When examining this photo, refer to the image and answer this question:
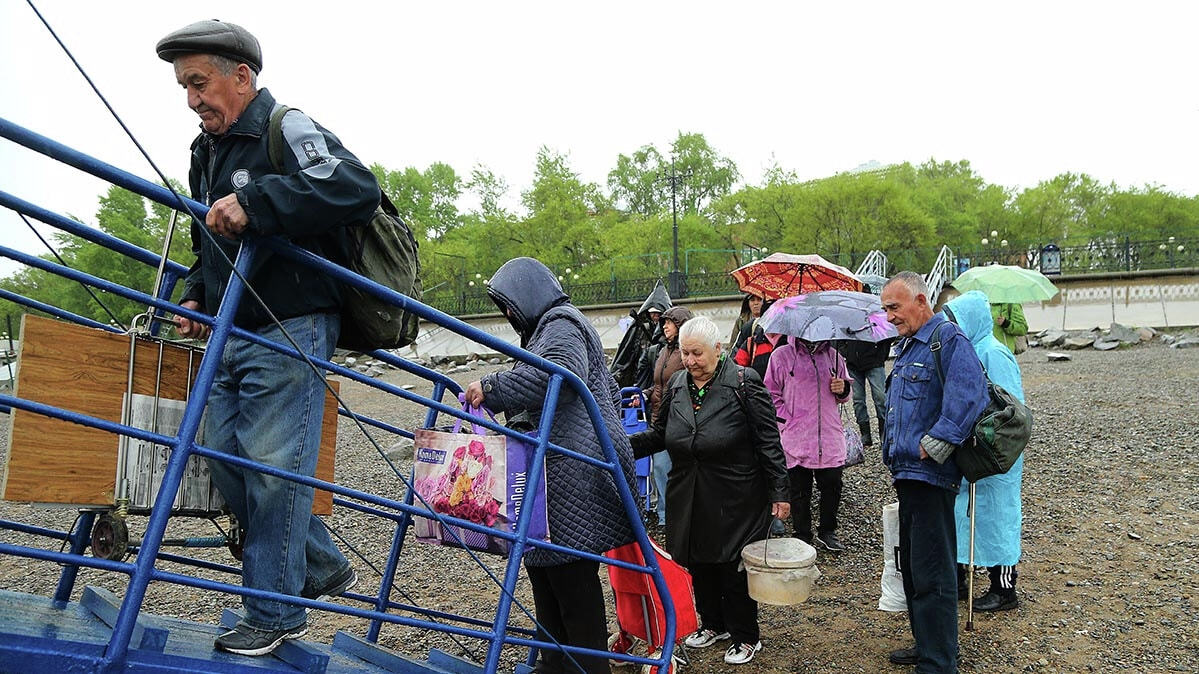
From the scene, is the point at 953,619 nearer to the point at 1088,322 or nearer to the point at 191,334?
the point at 191,334

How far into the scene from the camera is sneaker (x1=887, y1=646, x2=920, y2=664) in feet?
13.4

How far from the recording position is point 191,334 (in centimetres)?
276

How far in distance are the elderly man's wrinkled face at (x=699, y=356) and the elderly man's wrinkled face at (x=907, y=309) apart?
928 mm

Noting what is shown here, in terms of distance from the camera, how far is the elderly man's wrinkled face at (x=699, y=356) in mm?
4297

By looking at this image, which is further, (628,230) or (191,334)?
(628,230)

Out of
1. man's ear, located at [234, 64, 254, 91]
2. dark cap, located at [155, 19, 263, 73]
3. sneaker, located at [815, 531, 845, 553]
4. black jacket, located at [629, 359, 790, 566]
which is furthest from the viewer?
sneaker, located at [815, 531, 845, 553]

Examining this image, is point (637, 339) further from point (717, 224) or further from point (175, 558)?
point (717, 224)

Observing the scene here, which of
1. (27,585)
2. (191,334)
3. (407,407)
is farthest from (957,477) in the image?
(407,407)

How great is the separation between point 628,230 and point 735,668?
4636 cm

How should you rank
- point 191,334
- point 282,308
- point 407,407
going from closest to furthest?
1. point 282,308
2. point 191,334
3. point 407,407

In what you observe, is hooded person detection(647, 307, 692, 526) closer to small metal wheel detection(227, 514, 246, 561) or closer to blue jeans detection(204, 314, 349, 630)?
small metal wheel detection(227, 514, 246, 561)

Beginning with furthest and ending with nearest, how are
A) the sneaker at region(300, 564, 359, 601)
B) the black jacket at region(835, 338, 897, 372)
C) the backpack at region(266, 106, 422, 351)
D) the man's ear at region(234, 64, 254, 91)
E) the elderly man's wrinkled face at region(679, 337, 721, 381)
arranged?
the black jacket at region(835, 338, 897, 372)
the elderly man's wrinkled face at region(679, 337, 721, 381)
the sneaker at region(300, 564, 359, 601)
the backpack at region(266, 106, 422, 351)
the man's ear at region(234, 64, 254, 91)

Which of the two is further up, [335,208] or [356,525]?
[335,208]

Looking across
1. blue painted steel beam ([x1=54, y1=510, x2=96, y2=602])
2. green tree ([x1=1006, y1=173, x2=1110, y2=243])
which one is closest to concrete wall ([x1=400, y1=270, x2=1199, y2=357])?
green tree ([x1=1006, y1=173, x2=1110, y2=243])
